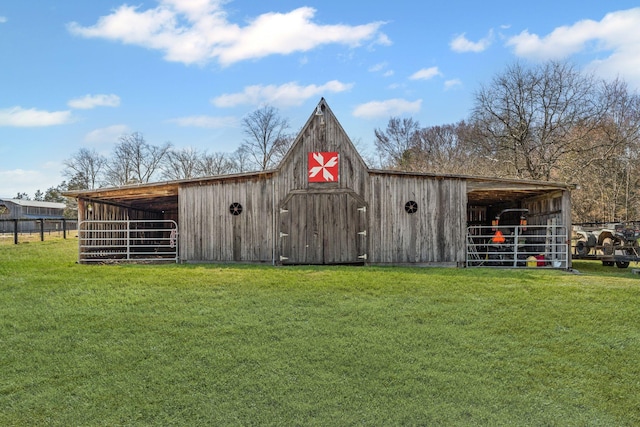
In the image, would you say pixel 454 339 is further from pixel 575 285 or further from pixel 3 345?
pixel 3 345

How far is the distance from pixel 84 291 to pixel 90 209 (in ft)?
21.6

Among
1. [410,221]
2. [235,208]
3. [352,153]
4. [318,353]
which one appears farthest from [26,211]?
[318,353]

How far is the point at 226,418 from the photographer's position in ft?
13.6

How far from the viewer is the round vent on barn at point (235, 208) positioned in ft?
43.0

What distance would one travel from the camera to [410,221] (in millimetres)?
13102

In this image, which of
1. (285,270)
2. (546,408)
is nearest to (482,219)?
(285,270)

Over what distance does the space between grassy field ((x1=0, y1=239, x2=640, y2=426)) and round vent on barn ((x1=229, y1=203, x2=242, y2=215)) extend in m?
3.82

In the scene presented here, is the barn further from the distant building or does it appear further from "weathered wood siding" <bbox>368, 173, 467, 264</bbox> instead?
the distant building

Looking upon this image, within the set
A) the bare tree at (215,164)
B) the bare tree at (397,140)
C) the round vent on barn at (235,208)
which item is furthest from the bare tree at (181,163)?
the round vent on barn at (235,208)

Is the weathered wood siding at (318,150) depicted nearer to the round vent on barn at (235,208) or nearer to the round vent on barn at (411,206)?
the round vent on barn at (235,208)

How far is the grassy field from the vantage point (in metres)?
4.30

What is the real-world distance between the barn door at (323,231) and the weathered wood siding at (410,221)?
414mm

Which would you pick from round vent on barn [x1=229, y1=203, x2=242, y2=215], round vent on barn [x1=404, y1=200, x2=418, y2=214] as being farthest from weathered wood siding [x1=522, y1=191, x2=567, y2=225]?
round vent on barn [x1=229, y1=203, x2=242, y2=215]

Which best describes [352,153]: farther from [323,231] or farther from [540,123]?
[540,123]
